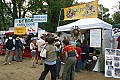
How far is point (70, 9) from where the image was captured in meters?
16.0

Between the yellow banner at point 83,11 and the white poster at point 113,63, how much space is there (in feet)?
11.5

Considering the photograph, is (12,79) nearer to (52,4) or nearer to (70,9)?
(70,9)

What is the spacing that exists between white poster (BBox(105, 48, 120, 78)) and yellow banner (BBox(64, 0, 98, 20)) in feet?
11.5

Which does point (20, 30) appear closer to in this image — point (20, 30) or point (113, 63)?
point (20, 30)

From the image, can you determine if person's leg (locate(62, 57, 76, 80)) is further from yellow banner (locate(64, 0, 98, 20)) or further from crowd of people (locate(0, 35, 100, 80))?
yellow banner (locate(64, 0, 98, 20))

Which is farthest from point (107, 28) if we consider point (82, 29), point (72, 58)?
point (72, 58)

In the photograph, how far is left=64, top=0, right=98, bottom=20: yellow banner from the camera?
13.8 m

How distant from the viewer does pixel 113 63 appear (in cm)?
1071

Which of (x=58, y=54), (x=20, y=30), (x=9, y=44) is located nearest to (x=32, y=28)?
(x=20, y=30)

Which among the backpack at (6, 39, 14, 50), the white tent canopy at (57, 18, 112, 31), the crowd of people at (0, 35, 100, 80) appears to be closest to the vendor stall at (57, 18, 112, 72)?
the white tent canopy at (57, 18, 112, 31)

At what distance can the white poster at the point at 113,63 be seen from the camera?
34.6 ft

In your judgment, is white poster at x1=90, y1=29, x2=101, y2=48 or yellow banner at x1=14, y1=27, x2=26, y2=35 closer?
white poster at x1=90, y1=29, x2=101, y2=48

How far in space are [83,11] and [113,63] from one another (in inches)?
195

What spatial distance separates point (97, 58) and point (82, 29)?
205 centimetres
